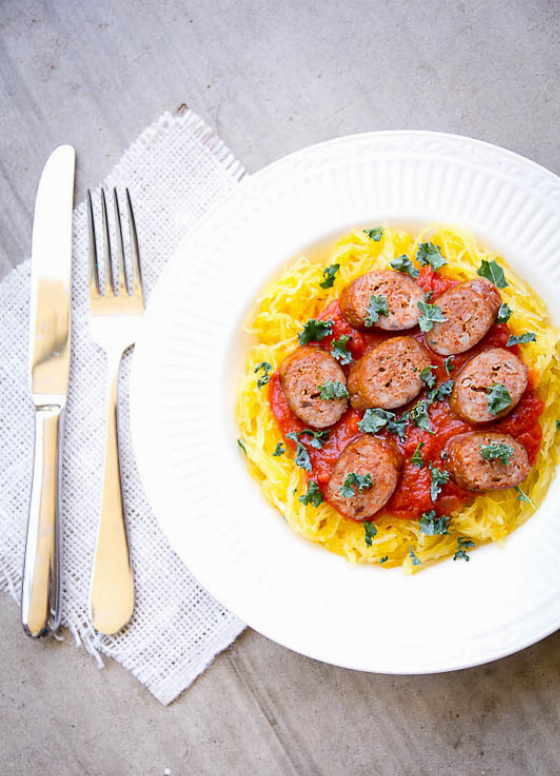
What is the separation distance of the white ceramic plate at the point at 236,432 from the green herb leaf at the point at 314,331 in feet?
1.37

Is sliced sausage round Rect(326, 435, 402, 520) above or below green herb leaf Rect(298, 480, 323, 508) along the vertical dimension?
above

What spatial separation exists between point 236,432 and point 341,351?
85cm

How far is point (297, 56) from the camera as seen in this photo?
4746 millimetres

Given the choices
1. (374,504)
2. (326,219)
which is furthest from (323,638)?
(326,219)

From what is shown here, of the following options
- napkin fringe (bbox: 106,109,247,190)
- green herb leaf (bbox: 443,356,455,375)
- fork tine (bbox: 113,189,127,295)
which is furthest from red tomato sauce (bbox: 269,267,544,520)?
napkin fringe (bbox: 106,109,247,190)

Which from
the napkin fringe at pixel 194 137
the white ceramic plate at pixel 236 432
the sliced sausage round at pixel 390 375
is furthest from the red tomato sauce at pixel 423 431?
the napkin fringe at pixel 194 137

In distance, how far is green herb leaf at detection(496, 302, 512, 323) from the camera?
150 inches

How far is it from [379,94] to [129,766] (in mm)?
5051

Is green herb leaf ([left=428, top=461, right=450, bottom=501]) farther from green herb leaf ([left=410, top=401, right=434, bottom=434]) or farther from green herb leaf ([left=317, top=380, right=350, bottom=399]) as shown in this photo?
green herb leaf ([left=317, top=380, right=350, bottom=399])

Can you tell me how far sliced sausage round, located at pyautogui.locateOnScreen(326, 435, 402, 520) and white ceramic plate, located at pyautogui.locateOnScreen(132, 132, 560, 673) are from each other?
0.51 meters

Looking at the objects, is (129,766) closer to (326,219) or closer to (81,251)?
(81,251)

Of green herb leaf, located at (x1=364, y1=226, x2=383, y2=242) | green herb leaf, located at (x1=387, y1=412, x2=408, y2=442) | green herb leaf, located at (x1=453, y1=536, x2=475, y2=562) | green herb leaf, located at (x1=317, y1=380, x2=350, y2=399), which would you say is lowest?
green herb leaf, located at (x1=453, y1=536, x2=475, y2=562)

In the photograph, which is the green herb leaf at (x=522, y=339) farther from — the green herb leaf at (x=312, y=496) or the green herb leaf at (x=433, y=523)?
the green herb leaf at (x=312, y=496)

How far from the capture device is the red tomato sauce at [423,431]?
3.82 metres
